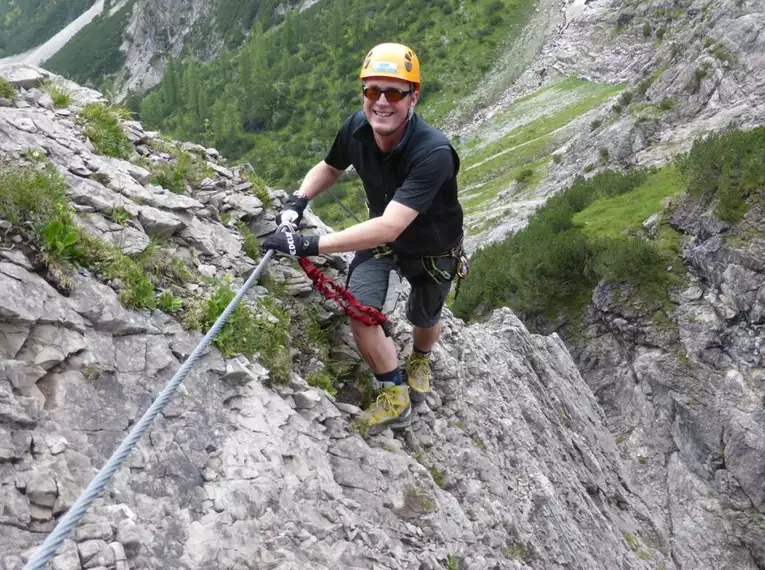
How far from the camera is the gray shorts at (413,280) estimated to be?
24.5 ft

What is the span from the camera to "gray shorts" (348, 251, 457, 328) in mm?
7453

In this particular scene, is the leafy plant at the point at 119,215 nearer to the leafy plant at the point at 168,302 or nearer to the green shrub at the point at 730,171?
the leafy plant at the point at 168,302

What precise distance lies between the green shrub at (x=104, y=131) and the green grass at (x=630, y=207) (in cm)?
2728

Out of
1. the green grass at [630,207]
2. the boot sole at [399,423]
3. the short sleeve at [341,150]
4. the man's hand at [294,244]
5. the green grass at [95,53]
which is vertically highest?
the green grass at [95,53]

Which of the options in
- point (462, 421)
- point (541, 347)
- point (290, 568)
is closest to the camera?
point (290, 568)

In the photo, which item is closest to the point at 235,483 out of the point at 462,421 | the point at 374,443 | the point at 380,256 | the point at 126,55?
the point at 374,443

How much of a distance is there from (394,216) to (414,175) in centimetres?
48

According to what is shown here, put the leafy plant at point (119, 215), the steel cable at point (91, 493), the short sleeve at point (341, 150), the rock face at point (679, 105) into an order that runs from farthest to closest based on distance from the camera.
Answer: the rock face at point (679, 105) → the short sleeve at point (341, 150) → the leafy plant at point (119, 215) → the steel cable at point (91, 493)

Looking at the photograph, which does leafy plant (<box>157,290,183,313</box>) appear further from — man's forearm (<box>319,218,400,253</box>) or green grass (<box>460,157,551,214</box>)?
green grass (<box>460,157,551,214</box>)

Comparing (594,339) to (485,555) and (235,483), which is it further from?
(235,483)

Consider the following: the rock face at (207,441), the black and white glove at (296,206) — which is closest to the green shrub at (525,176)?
the rock face at (207,441)

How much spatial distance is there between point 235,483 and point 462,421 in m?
4.50

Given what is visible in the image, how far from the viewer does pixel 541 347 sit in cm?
1634

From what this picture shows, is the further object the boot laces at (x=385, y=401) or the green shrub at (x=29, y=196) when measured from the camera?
the boot laces at (x=385, y=401)
